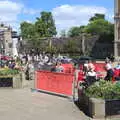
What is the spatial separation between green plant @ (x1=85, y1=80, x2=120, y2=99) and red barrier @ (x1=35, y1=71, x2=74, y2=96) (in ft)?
14.3

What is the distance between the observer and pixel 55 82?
2133 cm

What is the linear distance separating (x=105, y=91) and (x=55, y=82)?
21.0ft

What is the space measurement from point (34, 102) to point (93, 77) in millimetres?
4092

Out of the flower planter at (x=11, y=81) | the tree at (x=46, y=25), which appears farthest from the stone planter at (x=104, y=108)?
the tree at (x=46, y=25)

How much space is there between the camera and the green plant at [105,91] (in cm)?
1503

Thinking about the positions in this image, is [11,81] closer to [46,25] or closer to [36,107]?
[36,107]

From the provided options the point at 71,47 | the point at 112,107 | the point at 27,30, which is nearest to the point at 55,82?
the point at 112,107

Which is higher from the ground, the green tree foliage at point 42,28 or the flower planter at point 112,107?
the green tree foliage at point 42,28

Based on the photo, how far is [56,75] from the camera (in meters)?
21.2

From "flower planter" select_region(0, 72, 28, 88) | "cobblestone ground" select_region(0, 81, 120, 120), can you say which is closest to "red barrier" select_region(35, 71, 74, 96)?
"cobblestone ground" select_region(0, 81, 120, 120)

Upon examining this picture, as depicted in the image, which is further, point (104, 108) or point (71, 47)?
point (71, 47)

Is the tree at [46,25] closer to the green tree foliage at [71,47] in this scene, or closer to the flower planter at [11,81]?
the green tree foliage at [71,47]

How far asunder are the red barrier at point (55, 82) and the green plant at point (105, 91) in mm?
4350

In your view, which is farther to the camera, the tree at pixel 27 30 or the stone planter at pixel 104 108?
the tree at pixel 27 30
